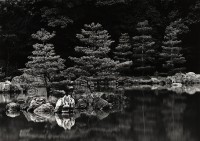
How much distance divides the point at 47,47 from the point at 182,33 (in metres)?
16.6

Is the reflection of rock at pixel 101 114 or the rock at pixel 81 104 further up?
the rock at pixel 81 104

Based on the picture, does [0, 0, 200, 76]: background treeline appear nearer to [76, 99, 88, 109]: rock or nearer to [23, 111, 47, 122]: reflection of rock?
[76, 99, 88, 109]: rock

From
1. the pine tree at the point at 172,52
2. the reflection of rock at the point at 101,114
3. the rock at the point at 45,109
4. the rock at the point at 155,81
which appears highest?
the pine tree at the point at 172,52

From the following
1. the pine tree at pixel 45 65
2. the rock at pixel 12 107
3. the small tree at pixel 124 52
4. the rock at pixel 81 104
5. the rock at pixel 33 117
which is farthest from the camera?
the small tree at pixel 124 52

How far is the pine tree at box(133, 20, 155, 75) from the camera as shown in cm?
2741

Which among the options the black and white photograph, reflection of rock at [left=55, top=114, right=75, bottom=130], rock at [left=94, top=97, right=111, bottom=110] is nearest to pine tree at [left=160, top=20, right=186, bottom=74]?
the black and white photograph

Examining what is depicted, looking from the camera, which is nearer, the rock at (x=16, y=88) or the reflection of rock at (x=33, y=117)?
the reflection of rock at (x=33, y=117)

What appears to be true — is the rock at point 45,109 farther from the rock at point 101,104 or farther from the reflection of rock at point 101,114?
the reflection of rock at point 101,114

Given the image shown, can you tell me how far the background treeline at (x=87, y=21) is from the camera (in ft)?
94.1

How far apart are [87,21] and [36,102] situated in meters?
17.0

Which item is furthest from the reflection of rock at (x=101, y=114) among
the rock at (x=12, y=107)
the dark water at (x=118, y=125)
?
the rock at (x=12, y=107)

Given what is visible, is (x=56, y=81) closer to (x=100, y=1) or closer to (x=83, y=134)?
(x=83, y=134)

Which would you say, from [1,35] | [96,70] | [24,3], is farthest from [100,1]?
[96,70]

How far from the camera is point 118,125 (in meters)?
9.68
